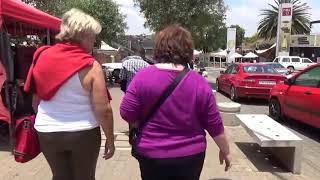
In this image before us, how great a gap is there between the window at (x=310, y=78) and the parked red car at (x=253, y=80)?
17.2 feet

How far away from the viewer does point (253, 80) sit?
16.2 metres

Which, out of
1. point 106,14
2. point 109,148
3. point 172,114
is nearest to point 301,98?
point 109,148

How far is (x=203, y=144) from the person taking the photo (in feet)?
10.7

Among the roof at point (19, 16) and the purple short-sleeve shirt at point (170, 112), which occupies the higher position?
the roof at point (19, 16)

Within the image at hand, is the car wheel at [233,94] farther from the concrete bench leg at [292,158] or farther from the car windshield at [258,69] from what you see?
the concrete bench leg at [292,158]

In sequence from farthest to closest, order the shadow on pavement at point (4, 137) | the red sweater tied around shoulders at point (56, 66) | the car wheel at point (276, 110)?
1. the car wheel at point (276, 110)
2. the shadow on pavement at point (4, 137)
3. the red sweater tied around shoulders at point (56, 66)

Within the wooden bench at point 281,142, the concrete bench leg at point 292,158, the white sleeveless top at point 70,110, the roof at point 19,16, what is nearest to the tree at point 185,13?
the roof at point 19,16

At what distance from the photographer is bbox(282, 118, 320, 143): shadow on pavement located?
997 centimetres

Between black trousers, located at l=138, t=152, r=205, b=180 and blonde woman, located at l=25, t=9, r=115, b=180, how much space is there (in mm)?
464

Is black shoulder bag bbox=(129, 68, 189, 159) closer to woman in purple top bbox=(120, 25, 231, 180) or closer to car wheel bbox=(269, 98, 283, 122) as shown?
woman in purple top bbox=(120, 25, 231, 180)

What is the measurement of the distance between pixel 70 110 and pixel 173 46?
83cm

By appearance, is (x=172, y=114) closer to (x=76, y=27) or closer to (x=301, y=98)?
(x=76, y=27)

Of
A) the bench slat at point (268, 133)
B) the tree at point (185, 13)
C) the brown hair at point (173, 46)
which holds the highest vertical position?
the tree at point (185, 13)

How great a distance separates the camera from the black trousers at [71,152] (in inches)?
136
